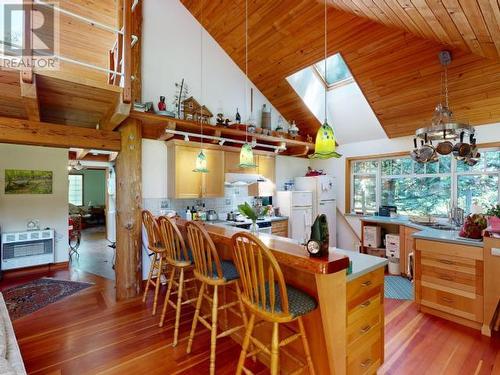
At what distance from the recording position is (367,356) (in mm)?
1737

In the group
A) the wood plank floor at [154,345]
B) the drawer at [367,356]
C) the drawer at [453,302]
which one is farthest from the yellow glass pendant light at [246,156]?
the drawer at [453,302]

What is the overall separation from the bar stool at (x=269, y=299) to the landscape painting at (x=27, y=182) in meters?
4.80

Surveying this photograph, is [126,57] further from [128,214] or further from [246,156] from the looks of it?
[128,214]

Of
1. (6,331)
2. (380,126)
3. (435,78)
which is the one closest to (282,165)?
(380,126)

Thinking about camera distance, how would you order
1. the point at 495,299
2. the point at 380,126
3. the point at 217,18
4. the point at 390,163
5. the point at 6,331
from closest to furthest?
the point at 6,331
the point at 495,299
the point at 217,18
the point at 380,126
the point at 390,163

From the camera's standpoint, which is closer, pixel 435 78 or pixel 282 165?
pixel 435 78

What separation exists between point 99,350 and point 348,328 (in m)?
2.08

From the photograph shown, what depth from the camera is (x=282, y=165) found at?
5535 millimetres

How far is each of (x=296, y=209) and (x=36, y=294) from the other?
4233mm

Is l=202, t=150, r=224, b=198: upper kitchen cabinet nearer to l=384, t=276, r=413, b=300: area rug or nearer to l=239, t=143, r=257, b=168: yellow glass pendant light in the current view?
l=239, t=143, r=257, b=168: yellow glass pendant light

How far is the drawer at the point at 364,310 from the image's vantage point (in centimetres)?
160

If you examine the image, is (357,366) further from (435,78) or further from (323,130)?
→ (435,78)

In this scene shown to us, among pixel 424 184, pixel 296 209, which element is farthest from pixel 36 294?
pixel 424 184

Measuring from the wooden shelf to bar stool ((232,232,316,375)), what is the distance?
8.30ft
